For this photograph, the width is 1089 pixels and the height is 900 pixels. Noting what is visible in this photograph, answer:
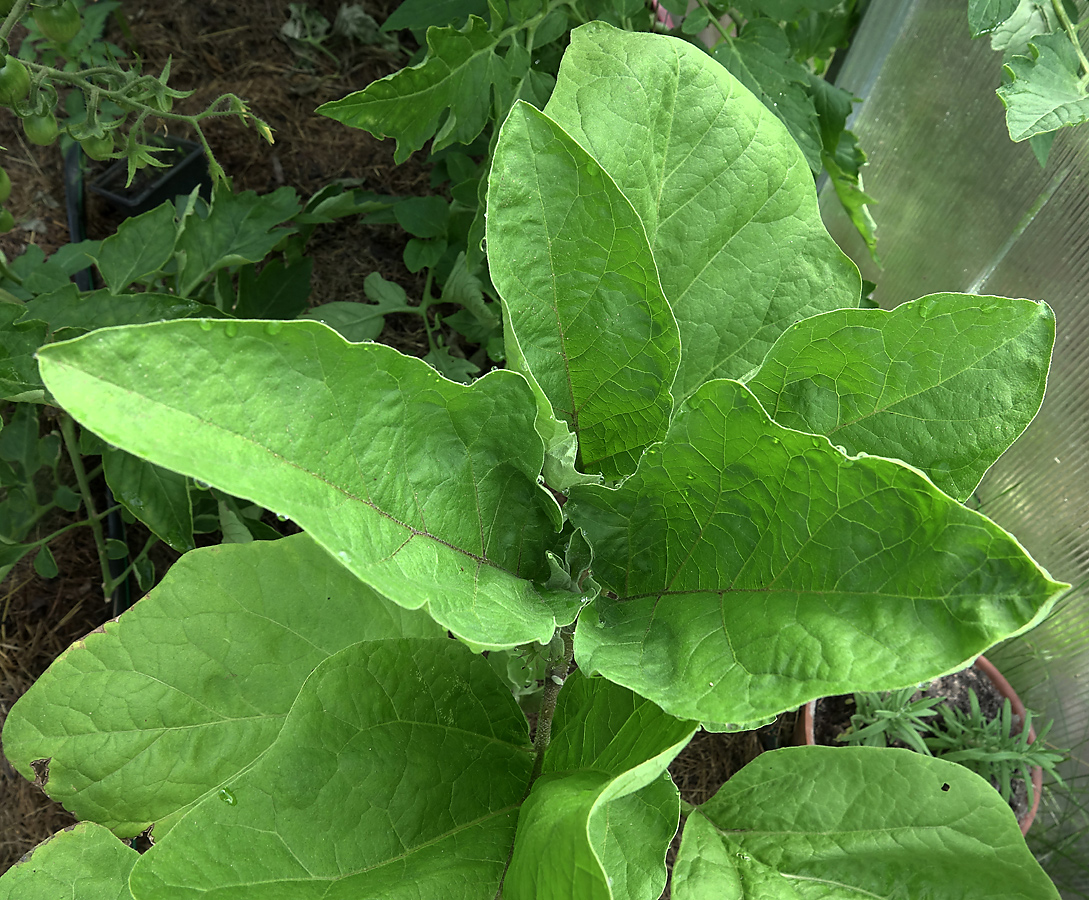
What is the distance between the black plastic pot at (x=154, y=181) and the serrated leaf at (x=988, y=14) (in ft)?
3.62

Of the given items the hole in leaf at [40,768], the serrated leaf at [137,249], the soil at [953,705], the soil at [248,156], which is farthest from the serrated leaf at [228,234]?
the soil at [953,705]

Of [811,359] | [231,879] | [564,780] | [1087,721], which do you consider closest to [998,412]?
[811,359]

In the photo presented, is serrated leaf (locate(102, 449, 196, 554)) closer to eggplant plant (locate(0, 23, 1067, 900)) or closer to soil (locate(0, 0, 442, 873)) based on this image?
eggplant plant (locate(0, 23, 1067, 900))

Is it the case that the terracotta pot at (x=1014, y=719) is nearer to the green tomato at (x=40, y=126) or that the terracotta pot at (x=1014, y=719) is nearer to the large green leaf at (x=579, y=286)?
the large green leaf at (x=579, y=286)

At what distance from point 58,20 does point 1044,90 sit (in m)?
0.85

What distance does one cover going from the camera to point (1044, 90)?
686 mm

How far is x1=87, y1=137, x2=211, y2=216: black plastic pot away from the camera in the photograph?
4.29ft

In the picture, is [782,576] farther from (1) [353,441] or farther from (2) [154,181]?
(2) [154,181]

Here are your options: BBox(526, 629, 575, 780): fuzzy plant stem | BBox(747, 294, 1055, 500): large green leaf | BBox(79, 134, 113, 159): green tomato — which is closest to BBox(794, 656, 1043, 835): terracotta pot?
BBox(526, 629, 575, 780): fuzzy plant stem

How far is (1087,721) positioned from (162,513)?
4.19 feet

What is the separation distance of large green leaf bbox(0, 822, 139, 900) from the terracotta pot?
77cm

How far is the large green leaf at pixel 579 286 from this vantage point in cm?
46

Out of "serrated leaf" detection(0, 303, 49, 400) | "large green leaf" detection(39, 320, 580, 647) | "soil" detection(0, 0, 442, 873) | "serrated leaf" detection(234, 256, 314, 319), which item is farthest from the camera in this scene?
"soil" detection(0, 0, 442, 873)

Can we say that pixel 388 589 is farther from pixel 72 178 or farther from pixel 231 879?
pixel 72 178
